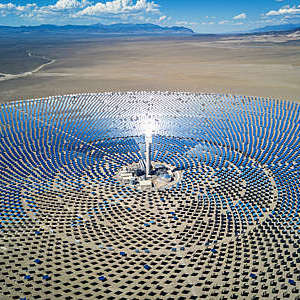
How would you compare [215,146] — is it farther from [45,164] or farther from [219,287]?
[219,287]

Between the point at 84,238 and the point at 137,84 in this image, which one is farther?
the point at 137,84

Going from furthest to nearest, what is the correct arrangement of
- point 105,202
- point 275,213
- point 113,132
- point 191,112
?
point 191,112 < point 113,132 < point 105,202 < point 275,213

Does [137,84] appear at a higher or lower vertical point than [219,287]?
higher

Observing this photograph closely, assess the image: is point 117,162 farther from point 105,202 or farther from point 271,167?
point 271,167

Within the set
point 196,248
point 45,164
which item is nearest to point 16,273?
point 196,248

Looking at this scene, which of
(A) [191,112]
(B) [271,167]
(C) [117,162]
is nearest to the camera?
(B) [271,167]

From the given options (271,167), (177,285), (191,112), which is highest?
(191,112)
